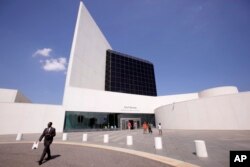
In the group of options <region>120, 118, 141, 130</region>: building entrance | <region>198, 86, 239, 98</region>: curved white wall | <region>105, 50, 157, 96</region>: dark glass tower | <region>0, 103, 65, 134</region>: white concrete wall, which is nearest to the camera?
<region>0, 103, 65, 134</region>: white concrete wall

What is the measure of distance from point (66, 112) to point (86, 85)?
8010mm

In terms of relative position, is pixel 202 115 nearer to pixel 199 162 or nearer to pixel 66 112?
pixel 199 162

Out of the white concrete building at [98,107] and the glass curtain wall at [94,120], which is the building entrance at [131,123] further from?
the glass curtain wall at [94,120]

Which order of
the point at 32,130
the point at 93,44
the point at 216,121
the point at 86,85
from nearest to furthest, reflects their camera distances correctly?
the point at 216,121 < the point at 32,130 < the point at 86,85 < the point at 93,44

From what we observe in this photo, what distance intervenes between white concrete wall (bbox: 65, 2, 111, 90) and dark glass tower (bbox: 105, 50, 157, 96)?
222 centimetres

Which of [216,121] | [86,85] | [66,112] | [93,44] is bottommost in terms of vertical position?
[216,121]

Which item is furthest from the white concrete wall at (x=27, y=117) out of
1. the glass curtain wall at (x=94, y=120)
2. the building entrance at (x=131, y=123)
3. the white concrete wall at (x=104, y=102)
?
the building entrance at (x=131, y=123)

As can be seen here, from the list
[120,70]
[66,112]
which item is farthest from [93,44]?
[66,112]

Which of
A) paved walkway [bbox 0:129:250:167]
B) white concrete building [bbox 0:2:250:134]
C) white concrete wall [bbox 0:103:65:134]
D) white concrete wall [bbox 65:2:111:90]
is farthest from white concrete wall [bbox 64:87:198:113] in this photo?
paved walkway [bbox 0:129:250:167]

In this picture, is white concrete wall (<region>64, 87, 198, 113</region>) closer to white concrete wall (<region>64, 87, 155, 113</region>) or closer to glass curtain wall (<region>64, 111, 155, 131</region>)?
white concrete wall (<region>64, 87, 155, 113</region>)

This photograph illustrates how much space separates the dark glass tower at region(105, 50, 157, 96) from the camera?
1560 inches

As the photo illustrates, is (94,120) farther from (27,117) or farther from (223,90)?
(223,90)

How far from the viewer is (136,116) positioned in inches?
1335

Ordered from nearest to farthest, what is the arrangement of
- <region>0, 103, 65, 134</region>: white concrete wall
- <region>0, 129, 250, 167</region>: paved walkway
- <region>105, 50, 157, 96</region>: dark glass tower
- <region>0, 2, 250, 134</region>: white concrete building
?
<region>0, 129, 250, 167</region>: paved walkway
<region>0, 2, 250, 134</region>: white concrete building
<region>0, 103, 65, 134</region>: white concrete wall
<region>105, 50, 157, 96</region>: dark glass tower
